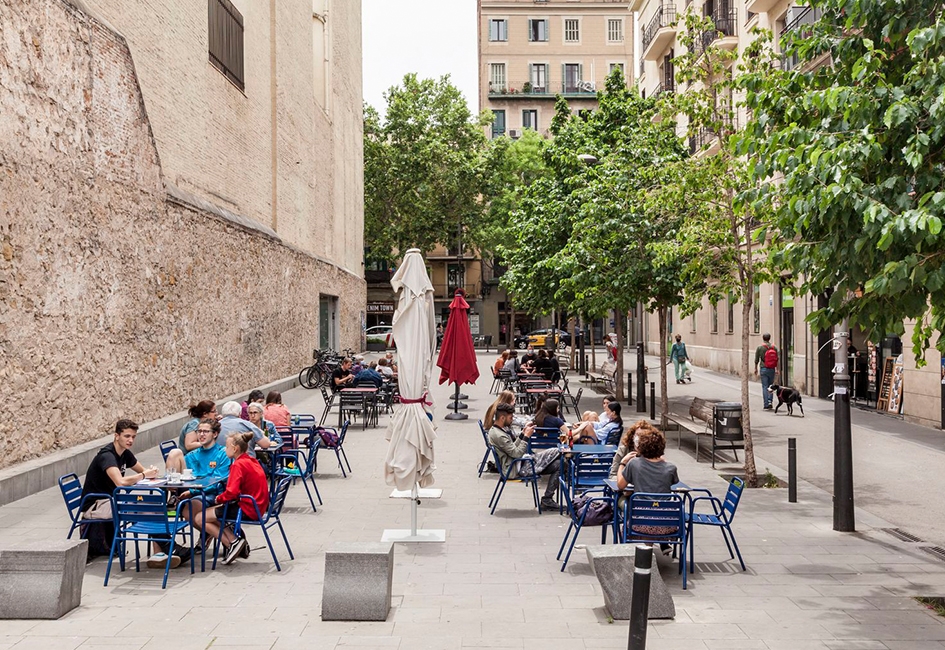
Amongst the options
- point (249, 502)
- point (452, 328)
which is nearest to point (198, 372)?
point (452, 328)

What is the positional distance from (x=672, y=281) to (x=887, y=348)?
7.46m

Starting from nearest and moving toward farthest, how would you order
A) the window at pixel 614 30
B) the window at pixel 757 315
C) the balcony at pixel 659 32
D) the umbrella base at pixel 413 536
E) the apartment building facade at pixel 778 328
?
the umbrella base at pixel 413 536 → the apartment building facade at pixel 778 328 → the window at pixel 757 315 → the balcony at pixel 659 32 → the window at pixel 614 30

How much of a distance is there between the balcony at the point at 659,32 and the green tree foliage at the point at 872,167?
110ft

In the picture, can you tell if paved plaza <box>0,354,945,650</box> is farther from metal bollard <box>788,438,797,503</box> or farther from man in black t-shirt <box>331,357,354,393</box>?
man in black t-shirt <box>331,357,354,393</box>

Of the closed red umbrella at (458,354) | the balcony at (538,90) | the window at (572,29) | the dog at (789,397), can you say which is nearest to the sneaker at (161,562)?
the closed red umbrella at (458,354)

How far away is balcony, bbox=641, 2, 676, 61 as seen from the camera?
40.4 m

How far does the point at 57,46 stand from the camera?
12.8 meters

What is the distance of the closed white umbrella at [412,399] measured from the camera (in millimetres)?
9219

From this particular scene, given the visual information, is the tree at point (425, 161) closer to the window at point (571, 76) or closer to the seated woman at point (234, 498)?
the window at point (571, 76)

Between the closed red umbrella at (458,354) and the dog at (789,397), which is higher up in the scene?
the closed red umbrella at (458,354)

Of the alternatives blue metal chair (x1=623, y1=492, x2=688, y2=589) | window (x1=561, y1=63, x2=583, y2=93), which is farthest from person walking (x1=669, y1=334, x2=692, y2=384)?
window (x1=561, y1=63, x2=583, y2=93)

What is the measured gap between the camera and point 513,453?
11039mm

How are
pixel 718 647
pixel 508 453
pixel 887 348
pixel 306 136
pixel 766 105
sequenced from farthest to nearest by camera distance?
1. pixel 306 136
2. pixel 887 348
3. pixel 508 453
4. pixel 766 105
5. pixel 718 647

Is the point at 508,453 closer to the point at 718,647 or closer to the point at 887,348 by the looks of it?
the point at 718,647
